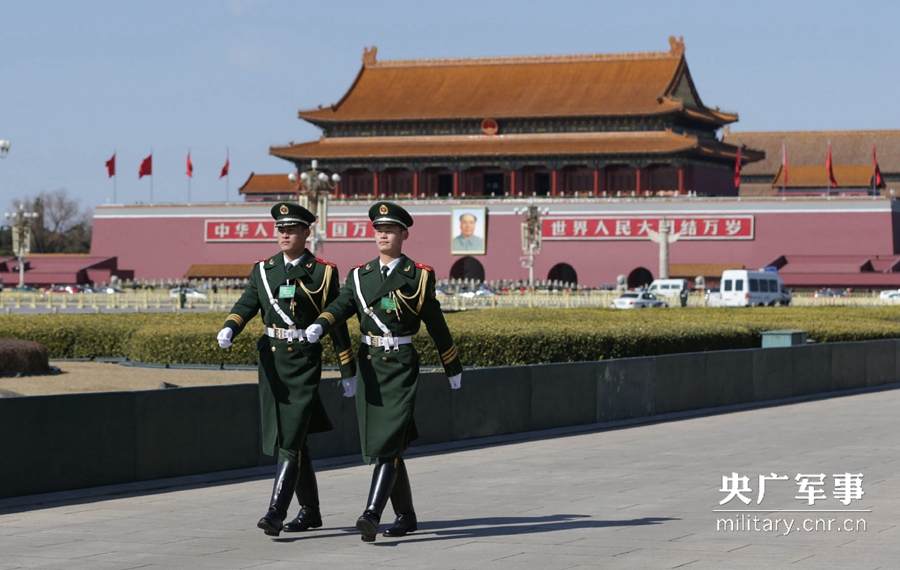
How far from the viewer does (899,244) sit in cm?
5944

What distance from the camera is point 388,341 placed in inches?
305

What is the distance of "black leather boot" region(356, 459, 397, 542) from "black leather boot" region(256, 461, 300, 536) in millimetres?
481

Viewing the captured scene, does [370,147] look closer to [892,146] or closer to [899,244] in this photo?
[899,244]

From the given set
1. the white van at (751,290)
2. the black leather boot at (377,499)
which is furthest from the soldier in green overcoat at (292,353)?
the white van at (751,290)

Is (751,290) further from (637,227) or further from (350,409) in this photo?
(350,409)

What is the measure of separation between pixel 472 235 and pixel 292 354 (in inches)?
2163

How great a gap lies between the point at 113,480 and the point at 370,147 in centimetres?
5646

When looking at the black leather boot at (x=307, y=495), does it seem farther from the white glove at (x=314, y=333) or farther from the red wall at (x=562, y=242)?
the red wall at (x=562, y=242)

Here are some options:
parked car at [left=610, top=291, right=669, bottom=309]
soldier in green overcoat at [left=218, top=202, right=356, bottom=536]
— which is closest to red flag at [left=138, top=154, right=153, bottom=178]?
parked car at [left=610, top=291, right=669, bottom=309]

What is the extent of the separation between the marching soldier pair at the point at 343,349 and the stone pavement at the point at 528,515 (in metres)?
0.32

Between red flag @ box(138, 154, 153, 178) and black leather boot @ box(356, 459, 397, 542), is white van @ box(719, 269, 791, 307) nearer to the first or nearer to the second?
red flag @ box(138, 154, 153, 178)

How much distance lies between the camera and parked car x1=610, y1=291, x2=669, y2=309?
4389cm

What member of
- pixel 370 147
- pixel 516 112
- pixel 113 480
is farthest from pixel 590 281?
pixel 113 480

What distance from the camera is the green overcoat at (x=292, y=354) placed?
25.8 feet
